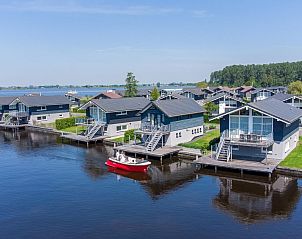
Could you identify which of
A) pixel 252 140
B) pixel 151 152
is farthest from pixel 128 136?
pixel 252 140

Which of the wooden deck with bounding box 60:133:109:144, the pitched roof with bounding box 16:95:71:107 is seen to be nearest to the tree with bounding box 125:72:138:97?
the pitched roof with bounding box 16:95:71:107

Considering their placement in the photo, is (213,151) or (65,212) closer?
(65,212)

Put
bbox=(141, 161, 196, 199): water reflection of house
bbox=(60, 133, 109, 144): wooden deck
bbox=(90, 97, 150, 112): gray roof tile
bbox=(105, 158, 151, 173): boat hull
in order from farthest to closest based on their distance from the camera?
bbox=(90, 97, 150, 112): gray roof tile, bbox=(60, 133, 109, 144): wooden deck, bbox=(105, 158, 151, 173): boat hull, bbox=(141, 161, 196, 199): water reflection of house

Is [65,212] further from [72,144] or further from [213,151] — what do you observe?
[72,144]

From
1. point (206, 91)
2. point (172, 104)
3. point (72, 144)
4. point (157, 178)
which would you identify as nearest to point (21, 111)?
point (72, 144)

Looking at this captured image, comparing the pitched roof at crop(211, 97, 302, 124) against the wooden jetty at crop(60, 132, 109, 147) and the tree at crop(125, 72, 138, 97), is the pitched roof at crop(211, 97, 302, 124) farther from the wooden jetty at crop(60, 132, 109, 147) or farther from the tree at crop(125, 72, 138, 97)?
the tree at crop(125, 72, 138, 97)
